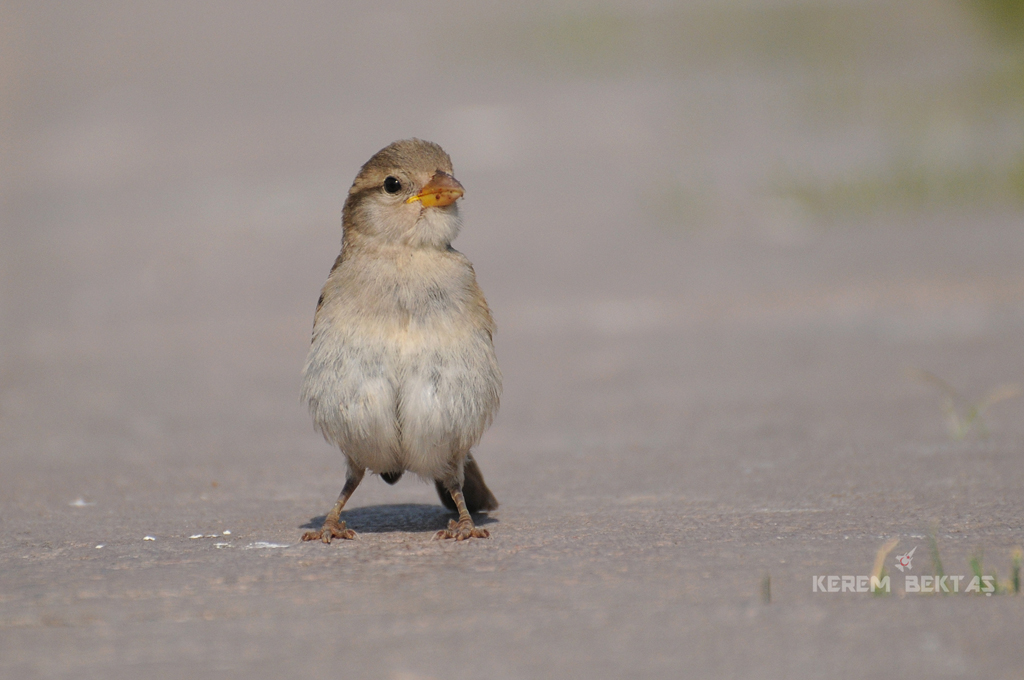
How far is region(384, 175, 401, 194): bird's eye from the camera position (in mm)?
4285

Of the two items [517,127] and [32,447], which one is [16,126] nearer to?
[517,127]

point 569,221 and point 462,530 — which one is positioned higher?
point 569,221

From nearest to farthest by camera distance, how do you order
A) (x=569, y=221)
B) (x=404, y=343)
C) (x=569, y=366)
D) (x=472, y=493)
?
(x=404, y=343)
(x=472, y=493)
(x=569, y=366)
(x=569, y=221)

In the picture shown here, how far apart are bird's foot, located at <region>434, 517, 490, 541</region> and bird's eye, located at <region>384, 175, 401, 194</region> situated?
1177 mm

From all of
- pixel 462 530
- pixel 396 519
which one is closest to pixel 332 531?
pixel 462 530

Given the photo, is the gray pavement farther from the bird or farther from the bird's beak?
the bird's beak

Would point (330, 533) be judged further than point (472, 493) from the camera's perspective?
No

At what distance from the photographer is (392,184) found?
169 inches

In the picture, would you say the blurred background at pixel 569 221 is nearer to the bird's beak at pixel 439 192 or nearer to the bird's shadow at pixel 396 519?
the bird's shadow at pixel 396 519

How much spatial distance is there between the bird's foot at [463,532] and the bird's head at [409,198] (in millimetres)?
971

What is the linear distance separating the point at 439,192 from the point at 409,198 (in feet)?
0.38

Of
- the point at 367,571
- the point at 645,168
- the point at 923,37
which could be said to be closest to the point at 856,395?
the point at 367,571

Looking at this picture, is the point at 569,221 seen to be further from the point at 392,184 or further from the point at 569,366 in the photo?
the point at 392,184

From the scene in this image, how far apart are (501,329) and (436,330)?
4.26 metres
